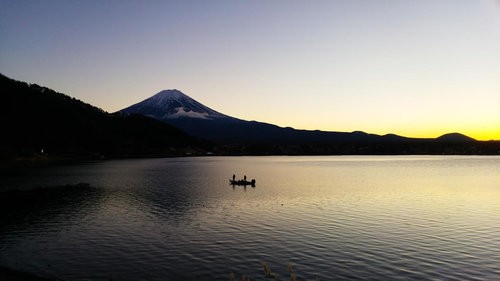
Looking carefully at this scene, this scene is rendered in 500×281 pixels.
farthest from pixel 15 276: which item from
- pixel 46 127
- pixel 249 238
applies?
pixel 46 127

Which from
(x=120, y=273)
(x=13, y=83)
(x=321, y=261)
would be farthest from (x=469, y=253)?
(x=13, y=83)

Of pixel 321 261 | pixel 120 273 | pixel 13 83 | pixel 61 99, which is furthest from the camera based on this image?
pixel 61 99

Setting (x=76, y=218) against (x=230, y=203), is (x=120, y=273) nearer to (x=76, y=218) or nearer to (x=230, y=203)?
(x=76, y=218)

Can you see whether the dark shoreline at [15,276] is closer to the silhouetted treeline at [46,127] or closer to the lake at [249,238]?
the lake at [249,238]

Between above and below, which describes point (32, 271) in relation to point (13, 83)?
below

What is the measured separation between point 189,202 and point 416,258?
27.3m

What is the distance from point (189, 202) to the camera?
142 feet

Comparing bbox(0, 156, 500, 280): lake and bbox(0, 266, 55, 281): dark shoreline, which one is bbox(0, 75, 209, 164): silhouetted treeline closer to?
bbox(0, 156, 500, 280): lake

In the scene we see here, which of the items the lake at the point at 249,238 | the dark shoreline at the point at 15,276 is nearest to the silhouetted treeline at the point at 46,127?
the lake at the point at 249,238

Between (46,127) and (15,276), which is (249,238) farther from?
(46,127)

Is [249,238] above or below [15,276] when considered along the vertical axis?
below

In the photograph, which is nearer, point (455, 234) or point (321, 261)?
point (321, 261)

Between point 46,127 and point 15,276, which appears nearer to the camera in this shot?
point 15,276

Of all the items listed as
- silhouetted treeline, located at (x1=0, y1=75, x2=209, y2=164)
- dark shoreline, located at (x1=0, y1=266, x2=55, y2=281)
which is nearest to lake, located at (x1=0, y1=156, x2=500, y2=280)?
dark shoreline, located at (x1=0, y1=266, x2=55, y2=281)
